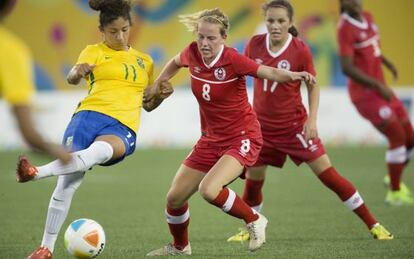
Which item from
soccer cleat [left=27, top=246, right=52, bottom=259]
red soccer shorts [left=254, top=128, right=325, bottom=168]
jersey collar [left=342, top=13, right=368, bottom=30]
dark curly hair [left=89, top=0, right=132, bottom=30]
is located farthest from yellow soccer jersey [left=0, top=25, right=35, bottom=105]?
jersey collar [left=342, top=13, right=368, bottom=30]

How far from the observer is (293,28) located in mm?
8469

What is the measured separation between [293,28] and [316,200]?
3.55 metres

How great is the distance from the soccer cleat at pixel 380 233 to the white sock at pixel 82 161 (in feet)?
9.04

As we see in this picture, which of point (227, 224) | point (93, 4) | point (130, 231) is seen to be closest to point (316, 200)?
point (227, 224)

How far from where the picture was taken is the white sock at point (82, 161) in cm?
640

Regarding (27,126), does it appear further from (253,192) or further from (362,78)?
(362,78)

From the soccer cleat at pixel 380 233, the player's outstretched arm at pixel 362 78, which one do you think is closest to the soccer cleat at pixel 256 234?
the soccer cleat at pixel 380 233

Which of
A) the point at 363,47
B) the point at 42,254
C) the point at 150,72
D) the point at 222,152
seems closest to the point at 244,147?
the point at 222,152

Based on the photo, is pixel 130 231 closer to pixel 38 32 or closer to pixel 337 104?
pixel 337 104

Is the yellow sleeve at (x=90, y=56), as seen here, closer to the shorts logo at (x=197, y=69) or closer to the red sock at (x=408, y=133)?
the shorts logo at (x=197, y=69)

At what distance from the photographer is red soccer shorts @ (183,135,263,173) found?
7348 millimetres

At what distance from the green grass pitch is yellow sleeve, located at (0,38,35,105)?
2282 millimetres

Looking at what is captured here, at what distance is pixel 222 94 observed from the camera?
24.2ft

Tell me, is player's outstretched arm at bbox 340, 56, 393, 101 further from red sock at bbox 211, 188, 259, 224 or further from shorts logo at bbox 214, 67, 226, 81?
red sock at bbox 211, 188, 259, 224
